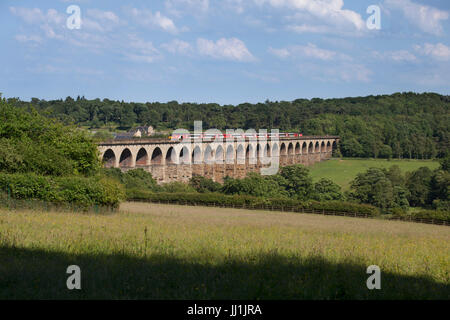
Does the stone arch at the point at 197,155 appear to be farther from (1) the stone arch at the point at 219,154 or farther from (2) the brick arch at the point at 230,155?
(2) the brick arch at the point at 230,155

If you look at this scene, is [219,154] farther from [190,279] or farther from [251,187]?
[190,279]

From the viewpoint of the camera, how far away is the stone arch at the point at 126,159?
6794 centimetres

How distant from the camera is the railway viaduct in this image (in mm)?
67688

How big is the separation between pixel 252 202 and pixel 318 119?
375 ft

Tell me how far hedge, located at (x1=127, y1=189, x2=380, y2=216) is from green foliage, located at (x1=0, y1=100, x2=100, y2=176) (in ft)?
29.5

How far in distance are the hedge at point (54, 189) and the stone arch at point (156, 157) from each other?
167 feet

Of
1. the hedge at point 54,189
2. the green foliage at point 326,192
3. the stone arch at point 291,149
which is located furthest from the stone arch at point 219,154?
the hedge at point 54,189

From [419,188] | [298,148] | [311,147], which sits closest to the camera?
[419,188]

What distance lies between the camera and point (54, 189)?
864 inches

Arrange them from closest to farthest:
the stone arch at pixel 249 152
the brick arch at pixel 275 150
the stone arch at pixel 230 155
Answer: the stone arch at pixel 230 155 → the stone arch at pixel 249 152 → the brick arch at pixel 275 150

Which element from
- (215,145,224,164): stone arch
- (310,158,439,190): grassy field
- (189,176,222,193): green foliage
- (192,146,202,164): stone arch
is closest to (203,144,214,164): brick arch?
(215,145,224,164): stone arch

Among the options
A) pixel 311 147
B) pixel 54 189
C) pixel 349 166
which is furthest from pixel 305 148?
pixel 54 189
